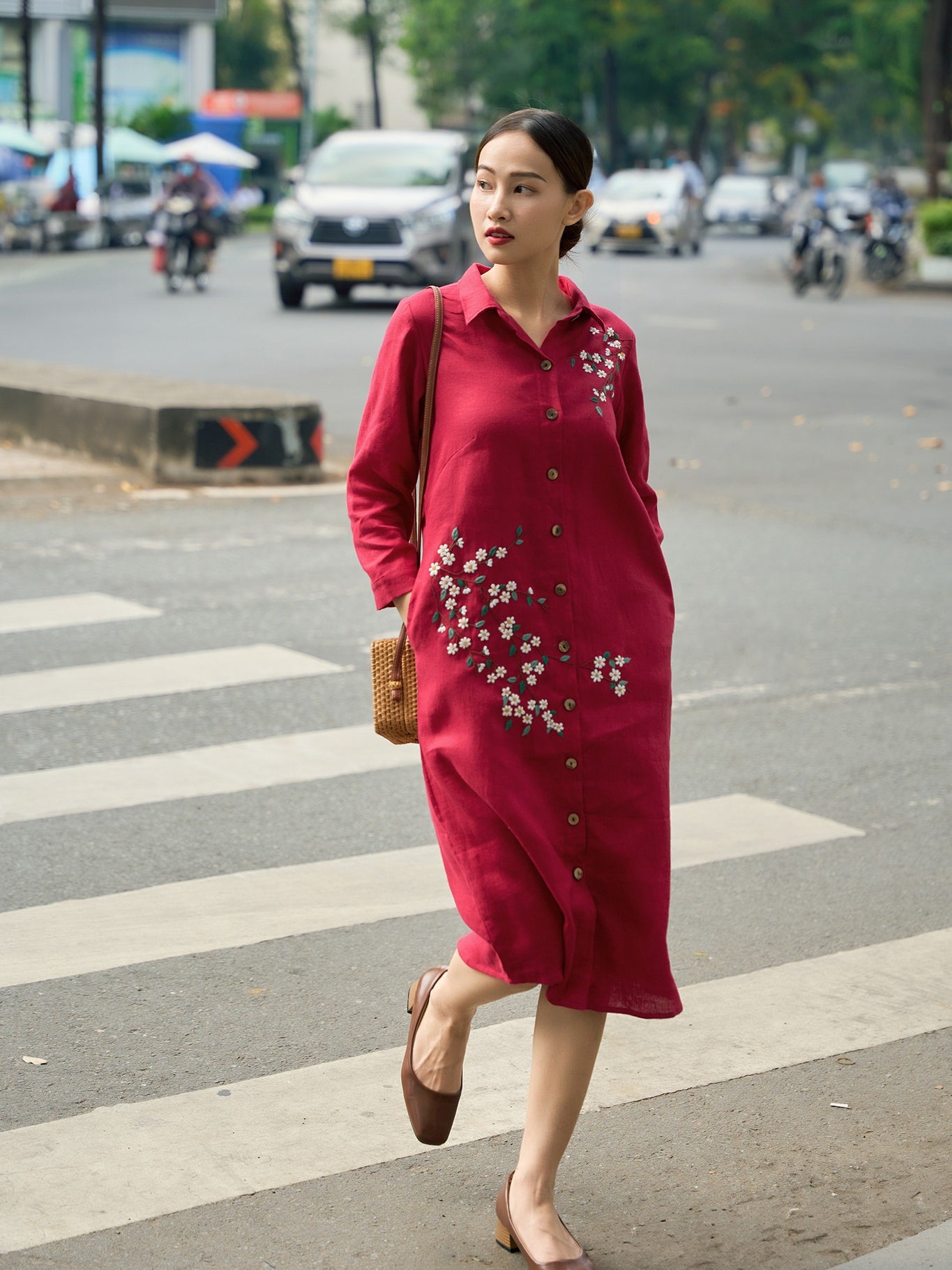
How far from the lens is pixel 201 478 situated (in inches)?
419

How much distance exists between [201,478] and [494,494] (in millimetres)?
7952

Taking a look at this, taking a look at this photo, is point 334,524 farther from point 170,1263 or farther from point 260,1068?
point 170,1263

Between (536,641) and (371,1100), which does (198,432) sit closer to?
(371,1100)

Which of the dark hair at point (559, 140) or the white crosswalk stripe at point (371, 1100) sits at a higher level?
the dark hair at point (559, 140)

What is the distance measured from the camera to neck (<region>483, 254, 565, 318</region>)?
2955 mm

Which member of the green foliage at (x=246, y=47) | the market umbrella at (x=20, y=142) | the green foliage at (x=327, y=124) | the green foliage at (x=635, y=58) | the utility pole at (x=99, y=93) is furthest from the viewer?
the green foliage at (x=246, y=47)

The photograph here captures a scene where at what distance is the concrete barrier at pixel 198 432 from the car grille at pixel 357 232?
12.5 meters

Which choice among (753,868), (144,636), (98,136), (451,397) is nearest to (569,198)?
(451,397)

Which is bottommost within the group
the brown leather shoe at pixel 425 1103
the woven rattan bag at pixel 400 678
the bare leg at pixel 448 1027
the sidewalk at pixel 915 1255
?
the sidewalk at pixel 915 1255

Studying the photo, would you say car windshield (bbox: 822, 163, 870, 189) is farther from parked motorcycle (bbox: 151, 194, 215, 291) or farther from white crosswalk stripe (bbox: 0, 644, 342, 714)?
white crosswalk stripe (bbox: 0, 644, 342, 714)

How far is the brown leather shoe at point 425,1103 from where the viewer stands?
10.1ft

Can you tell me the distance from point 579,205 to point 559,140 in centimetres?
12

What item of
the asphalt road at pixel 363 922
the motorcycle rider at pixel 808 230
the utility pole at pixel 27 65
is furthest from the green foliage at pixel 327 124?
the asphalt road at pixel 363 922

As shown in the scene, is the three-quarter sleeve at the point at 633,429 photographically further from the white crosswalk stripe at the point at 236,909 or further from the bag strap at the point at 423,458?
the white crosswalk stripe at the point at 236,909
